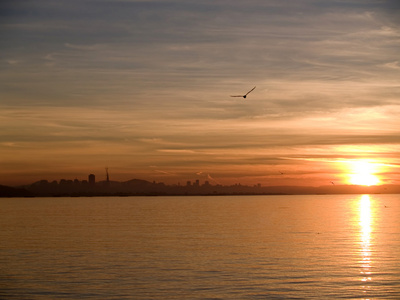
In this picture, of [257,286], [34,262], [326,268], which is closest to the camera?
[257,286]

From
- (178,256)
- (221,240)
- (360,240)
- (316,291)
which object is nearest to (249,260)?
(178,256)

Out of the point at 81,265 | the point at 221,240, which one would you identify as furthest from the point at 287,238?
the point at 81,265

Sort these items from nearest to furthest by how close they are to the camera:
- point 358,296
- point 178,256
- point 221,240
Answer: point 358,296
point 178,256
point 221,240

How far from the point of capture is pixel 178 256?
6456cm

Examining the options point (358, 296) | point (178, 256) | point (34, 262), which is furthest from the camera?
point (178, 256)

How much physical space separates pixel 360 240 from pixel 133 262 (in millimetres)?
39880

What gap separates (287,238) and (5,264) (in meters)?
44.8

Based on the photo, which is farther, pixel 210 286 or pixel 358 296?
pixel 210 286

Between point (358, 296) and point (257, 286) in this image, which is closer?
point (358, 296)

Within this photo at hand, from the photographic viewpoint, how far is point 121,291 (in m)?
45.2

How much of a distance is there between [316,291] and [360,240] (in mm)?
42665

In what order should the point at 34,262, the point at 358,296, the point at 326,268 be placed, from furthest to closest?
1. the point at 34,262
2. the point at 326,268
3. the point at 358,296

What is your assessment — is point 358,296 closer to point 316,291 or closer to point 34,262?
point 316,291

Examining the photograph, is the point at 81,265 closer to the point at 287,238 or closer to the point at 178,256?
the point at 178,256
